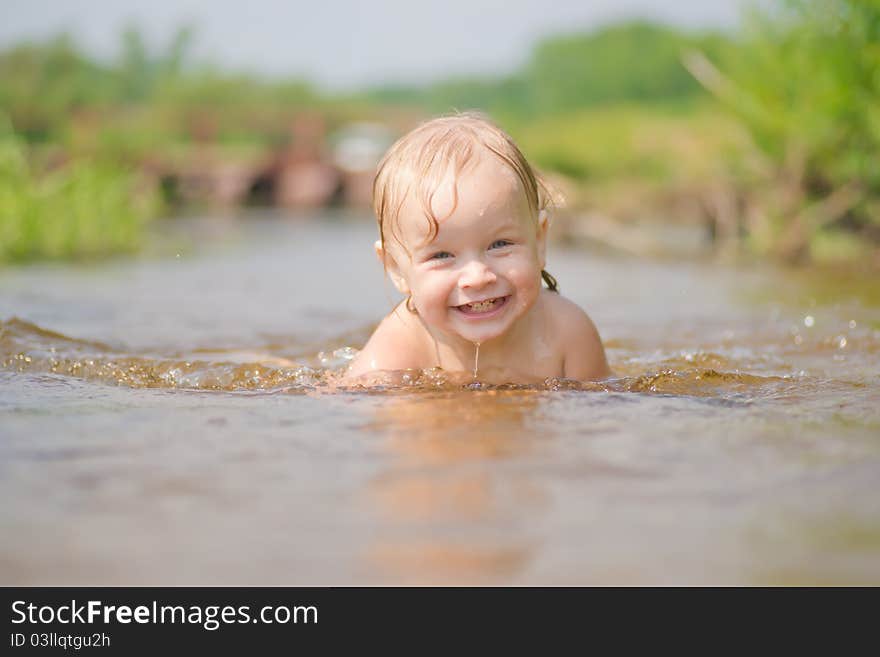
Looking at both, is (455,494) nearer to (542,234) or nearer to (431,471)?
(431,471)

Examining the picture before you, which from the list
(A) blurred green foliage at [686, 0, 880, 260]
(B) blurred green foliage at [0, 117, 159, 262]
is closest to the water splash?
(A) blurred green foliage at [686, 0, 880, 260]

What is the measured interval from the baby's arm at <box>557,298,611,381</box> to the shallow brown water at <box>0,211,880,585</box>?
0.17m

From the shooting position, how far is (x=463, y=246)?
3.06m

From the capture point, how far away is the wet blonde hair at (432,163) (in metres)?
3.06

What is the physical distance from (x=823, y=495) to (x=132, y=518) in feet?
3.73

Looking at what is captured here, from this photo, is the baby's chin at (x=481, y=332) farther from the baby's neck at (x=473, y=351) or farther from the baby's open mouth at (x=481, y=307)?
the baby's neck at (x=473, y=351)

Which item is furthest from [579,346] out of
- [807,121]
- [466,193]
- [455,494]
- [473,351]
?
[807,121]

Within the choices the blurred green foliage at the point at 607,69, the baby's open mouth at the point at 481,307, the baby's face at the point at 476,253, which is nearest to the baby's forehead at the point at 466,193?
the baby's face at the point at 476,253

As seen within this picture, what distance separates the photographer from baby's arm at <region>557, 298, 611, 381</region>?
3445 millimetres

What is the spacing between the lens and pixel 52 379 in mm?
3459

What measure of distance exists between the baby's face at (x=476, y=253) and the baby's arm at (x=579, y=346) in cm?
32
